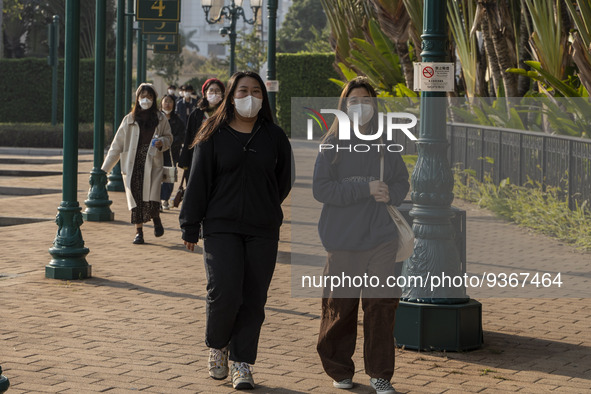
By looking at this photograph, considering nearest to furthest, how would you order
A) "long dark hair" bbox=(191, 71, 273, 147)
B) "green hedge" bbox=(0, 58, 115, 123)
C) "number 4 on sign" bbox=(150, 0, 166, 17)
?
"long dark hair" bbox=(191, 71, 273, 147) < "number 4 on sign" bbox=(150, 0, 166, 17) < "green hedge" bbox=(0, 58, 115, 123)

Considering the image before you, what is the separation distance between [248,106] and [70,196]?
4.48 meters

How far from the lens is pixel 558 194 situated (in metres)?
13.4

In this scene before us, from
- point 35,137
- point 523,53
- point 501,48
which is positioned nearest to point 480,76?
point 501,48

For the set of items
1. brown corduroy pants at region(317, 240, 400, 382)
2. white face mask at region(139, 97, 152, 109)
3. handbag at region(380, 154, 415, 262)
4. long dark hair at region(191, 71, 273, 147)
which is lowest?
brown corduroy pants at region(317, 240, 400, 382)

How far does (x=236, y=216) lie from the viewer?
19.3 ft

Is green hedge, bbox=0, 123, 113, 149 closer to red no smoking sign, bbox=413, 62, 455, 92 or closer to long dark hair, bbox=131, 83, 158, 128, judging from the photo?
long dark hair, bbox=131, 83, 158, 128

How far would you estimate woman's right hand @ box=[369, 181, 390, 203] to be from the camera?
579 cm

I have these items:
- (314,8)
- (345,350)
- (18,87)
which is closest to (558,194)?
(345,350)

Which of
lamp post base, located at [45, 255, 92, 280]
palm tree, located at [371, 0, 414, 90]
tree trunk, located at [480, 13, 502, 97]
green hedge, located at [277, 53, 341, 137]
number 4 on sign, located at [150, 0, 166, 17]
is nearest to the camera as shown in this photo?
lamp post base, located at [45, 255, 92, 280]

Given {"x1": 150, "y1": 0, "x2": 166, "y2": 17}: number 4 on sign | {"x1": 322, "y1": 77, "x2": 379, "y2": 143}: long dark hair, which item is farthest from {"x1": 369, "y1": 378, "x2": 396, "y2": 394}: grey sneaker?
{"x1": 150, "y1": 0, "x2": 166, "y2": 17}: number 4 on sign

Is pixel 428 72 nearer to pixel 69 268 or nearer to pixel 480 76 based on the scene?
pixel 69 268

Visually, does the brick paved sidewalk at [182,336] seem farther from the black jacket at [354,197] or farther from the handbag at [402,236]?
the black jacket at [354,197]

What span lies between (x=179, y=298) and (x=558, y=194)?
6579mm

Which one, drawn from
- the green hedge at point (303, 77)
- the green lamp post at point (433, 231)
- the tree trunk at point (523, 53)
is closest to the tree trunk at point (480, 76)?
the tree trunk at point (523, 53)
